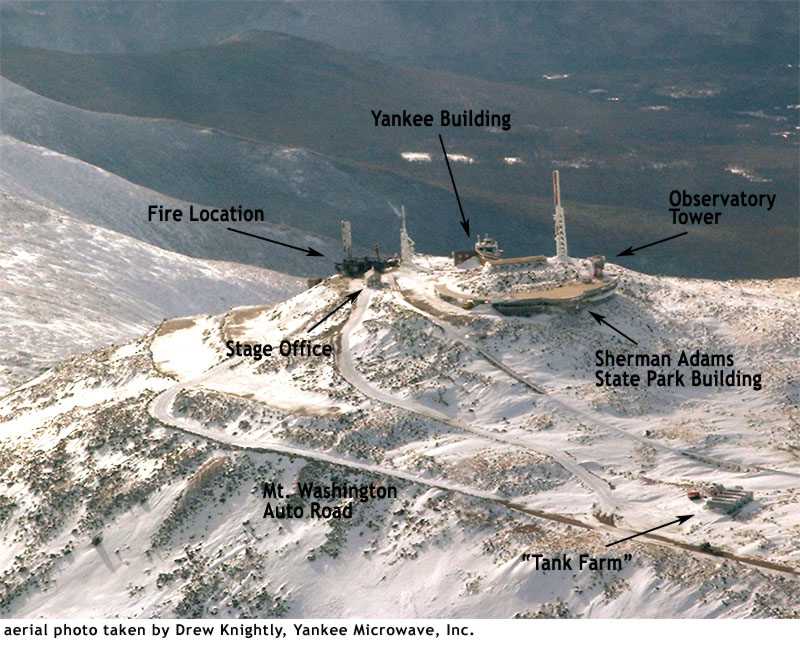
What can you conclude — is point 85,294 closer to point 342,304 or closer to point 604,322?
point 342,304

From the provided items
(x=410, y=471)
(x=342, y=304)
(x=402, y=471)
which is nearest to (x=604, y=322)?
(x=342, y=304)

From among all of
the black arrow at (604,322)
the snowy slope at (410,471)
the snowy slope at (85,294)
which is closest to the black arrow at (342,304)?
the snowy slope at (410,471)

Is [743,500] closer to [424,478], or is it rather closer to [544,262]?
[424,478]

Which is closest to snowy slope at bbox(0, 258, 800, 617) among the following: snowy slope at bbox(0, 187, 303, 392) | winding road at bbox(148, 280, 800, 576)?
winding road at bbox(148, 280, 800, 576)

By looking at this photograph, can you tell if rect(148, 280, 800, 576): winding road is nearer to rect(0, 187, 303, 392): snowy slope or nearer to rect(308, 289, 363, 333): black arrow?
rect(308, 289, 363, 333): black arrow

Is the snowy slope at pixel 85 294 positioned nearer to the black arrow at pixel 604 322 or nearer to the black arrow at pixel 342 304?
the black arrow at pixel 342 304

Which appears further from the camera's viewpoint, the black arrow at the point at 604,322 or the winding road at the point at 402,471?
the black arrow at the point at 604,322
